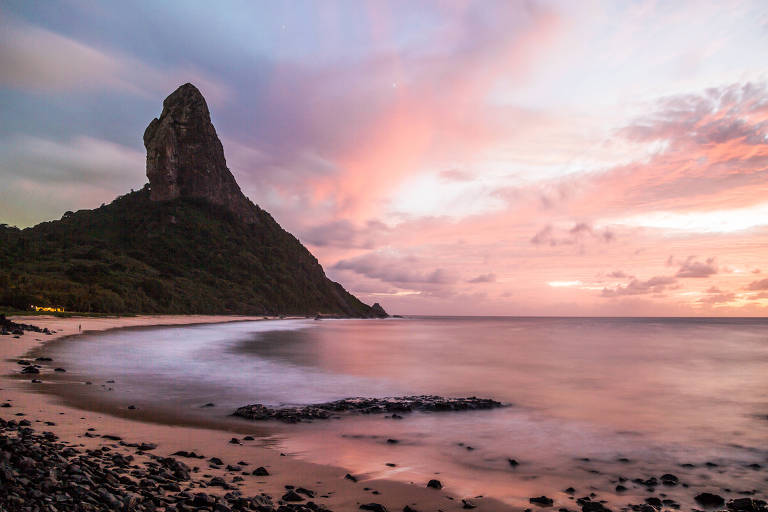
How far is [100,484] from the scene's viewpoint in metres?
7.27

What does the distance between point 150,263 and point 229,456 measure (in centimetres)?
13872

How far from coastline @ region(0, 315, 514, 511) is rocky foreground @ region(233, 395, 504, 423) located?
2.47 meters

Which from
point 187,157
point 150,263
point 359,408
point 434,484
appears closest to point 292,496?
point 434,484

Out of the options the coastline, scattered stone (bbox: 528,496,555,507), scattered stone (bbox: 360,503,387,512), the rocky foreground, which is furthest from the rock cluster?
the rocky foreground

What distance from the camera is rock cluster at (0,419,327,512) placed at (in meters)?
6.27

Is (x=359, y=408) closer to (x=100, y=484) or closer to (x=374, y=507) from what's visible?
(x=374, y=507)

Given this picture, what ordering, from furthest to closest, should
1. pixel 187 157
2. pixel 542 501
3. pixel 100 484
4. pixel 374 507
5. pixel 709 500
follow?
1. pixel 187 157
2. pixel 709 500
3. pixel 542 501
4. pixel 374 507
5. pixel 100 484

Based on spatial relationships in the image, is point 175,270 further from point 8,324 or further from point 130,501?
point 130,501

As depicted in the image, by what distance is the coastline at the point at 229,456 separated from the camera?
858 cm

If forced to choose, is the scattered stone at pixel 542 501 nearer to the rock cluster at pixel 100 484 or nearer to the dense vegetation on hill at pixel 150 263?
the rock cluster at pixel 100 484

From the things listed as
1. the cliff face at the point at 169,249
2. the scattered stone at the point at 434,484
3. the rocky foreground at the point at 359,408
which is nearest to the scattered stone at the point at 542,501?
the scattered stone at the point at 434,484

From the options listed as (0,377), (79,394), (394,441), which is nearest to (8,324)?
(0,377)

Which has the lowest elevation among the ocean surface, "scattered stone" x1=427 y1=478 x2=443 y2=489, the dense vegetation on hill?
the ocean surface

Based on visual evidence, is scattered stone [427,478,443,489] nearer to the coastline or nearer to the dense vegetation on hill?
the coastline
